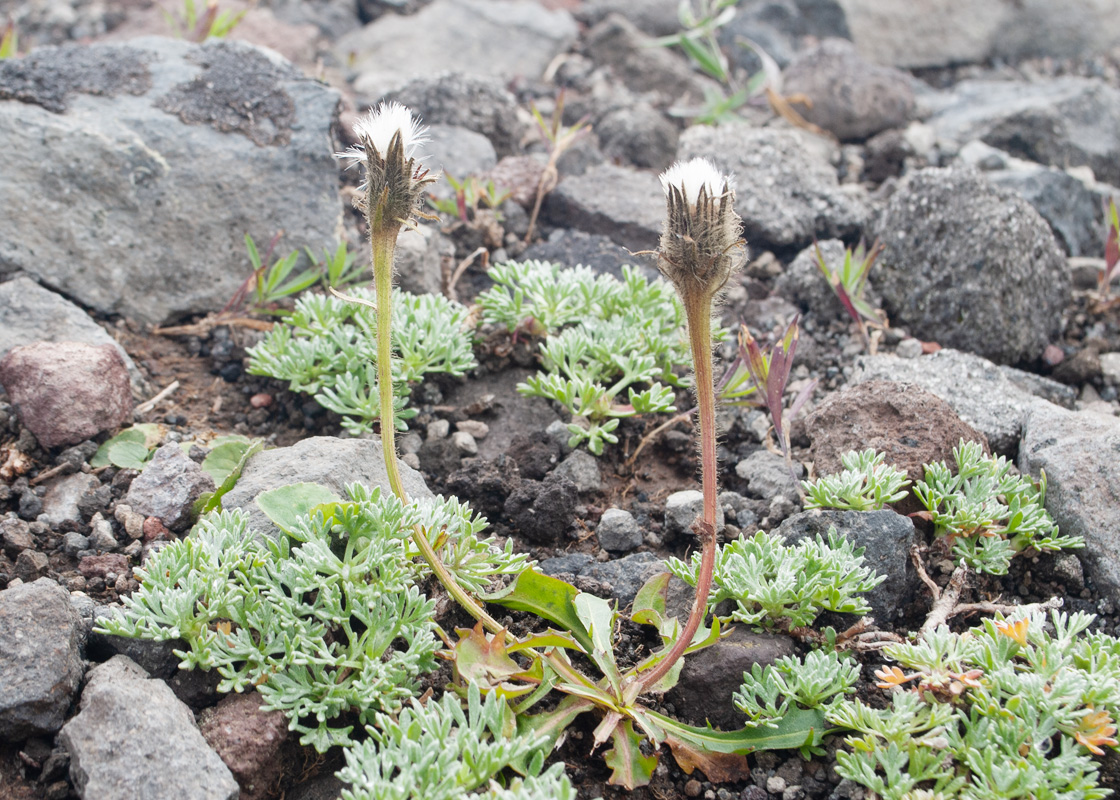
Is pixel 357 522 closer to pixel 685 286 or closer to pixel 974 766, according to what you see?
pixel 685 286

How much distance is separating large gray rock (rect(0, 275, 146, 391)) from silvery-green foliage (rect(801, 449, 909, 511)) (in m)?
3.18

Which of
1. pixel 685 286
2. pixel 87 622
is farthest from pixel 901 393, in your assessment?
pixel 87 622

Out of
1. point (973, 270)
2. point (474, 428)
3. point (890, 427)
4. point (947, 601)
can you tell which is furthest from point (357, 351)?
point (973, 270)

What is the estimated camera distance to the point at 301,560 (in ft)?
10.3

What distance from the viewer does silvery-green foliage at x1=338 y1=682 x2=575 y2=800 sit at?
7.90ft

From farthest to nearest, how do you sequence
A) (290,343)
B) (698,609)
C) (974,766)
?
(290,343) < (698,609) < (974,766)

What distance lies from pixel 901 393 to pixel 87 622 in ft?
10.6

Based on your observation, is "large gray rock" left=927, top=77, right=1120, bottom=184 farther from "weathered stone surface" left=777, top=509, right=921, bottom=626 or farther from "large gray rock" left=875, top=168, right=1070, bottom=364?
"weathered stone surface" left=777, top=509, right=921, bottom=626

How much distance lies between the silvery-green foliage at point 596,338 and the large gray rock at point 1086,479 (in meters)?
1.46

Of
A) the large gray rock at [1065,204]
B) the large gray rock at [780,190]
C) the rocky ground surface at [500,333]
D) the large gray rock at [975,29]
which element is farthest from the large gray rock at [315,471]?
the large gray rock at [975,29]

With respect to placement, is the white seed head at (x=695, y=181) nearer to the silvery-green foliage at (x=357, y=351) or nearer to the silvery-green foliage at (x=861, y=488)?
the silvery-green foliage at (x=861, y=488)

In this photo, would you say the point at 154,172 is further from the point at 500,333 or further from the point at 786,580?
the point at 786,580

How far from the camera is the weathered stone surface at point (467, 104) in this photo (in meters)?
6.24

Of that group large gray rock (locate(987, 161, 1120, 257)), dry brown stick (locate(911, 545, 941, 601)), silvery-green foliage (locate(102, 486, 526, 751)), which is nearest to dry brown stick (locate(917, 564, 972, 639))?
dry brown stick (locate(911, 545, 941, 601))
